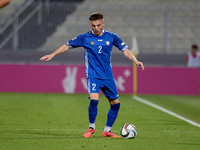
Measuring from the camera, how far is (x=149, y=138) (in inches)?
257

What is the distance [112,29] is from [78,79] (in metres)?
6.76

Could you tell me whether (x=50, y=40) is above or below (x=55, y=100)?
above

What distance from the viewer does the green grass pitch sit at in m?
5.86

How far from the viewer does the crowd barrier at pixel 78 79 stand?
15914 mm

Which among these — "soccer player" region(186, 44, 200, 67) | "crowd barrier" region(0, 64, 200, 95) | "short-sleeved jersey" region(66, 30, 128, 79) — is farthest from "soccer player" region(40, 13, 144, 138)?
"soccer player" region(186, 44, 200, 67)

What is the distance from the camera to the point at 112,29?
2202 cm

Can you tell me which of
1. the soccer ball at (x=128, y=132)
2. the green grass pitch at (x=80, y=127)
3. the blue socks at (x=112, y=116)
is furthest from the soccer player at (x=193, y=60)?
the soccer ball at (x=128, y=132)

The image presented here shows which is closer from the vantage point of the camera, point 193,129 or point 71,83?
point 193,129

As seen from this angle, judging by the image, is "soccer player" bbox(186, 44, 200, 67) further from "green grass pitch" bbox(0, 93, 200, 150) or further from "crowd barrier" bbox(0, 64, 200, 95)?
"green grass pitch" bbox(0, 93, 200, 150)

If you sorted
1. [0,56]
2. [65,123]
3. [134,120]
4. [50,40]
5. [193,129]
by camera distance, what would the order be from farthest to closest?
[50,40], [0,56], [134,120], [65,123], [193,129]

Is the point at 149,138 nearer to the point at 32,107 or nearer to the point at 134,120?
the point at 134,120

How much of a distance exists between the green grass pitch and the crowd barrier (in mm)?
3119

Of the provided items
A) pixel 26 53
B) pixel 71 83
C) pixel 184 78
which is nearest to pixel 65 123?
pixel 71 83

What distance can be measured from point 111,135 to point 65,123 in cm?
186
